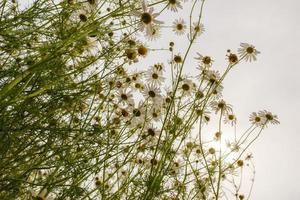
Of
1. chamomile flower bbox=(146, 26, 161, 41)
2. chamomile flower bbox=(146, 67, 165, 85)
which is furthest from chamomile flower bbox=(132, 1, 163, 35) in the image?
chamomile flower bbox=(146, 67, 165, 85)

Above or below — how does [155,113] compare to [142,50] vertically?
below

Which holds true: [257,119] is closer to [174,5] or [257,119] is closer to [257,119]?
[257,119]

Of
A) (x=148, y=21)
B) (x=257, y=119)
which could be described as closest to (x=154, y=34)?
(x=148, y=21)

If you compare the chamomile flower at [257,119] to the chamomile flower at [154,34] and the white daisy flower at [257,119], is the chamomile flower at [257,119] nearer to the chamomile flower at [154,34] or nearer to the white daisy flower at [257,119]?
the white daisy flower at [257,119]

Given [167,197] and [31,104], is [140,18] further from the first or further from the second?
[167,197]

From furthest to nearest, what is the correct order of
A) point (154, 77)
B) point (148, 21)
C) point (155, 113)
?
point (154, 77) → point (155, 113) → point (148, 21)

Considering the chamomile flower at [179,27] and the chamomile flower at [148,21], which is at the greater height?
the chamomile flower at [179,27]

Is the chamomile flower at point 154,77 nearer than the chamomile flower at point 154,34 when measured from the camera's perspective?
No

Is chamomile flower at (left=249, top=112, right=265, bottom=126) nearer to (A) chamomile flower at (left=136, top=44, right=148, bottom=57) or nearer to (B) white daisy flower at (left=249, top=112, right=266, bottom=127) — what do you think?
(B) white daisy flower at (left=249, top=112, right=266, bottom=127)

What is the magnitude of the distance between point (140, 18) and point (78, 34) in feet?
2.81

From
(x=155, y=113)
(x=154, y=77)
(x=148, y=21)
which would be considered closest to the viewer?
(x=148, y=21)

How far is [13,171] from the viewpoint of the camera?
1.81 metres

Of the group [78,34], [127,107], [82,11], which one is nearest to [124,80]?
[127,107]

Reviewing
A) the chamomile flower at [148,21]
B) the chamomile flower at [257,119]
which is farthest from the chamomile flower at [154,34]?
the chamomile flower at [257,119]
